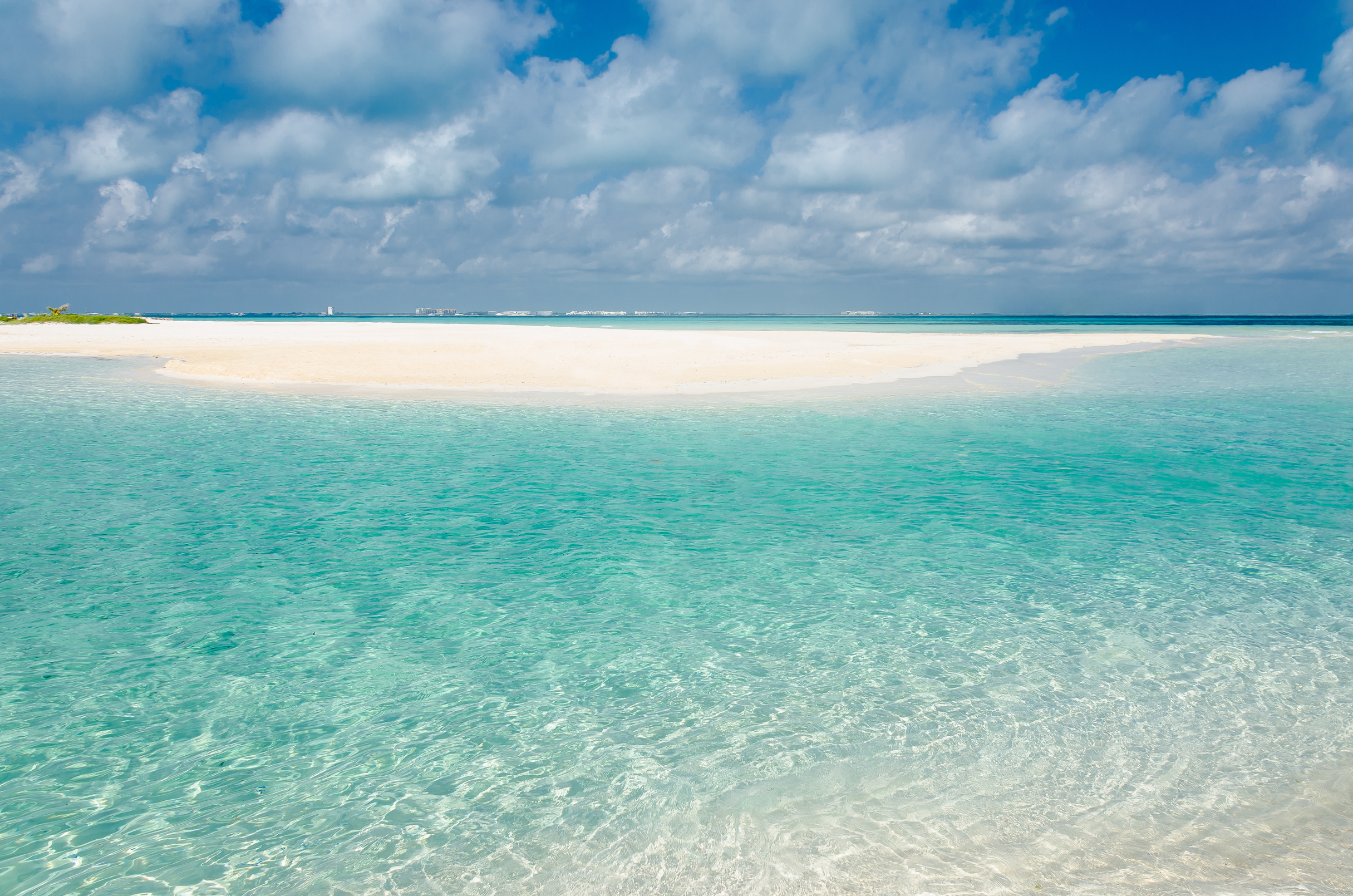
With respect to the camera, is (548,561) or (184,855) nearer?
(184,855)

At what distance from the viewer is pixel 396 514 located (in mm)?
11859

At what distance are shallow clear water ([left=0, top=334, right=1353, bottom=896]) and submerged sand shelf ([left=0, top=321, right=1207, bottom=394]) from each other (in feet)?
Answer: 50.2

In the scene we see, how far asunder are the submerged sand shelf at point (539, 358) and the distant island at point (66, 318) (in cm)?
953

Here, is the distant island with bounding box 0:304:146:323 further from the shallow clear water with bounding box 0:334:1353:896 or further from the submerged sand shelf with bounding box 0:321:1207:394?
the shallow clear water with bounding box 0:334:1353:896

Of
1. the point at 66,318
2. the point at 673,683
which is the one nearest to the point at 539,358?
the point at 673,683

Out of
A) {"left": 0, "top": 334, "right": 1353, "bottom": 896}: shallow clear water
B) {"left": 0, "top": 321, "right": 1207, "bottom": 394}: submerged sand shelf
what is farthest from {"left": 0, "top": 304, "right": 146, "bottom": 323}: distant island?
{"left": 0, "top": 334, "right": 1353, "bottom": 896}: shallow clear water

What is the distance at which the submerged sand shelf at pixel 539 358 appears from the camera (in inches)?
1163

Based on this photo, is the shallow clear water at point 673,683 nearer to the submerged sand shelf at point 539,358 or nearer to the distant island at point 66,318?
the submerged sand shelf at point 539,358

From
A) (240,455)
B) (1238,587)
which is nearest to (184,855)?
(1238,587)

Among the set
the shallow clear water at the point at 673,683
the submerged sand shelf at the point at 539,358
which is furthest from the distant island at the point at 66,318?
the shallow clear water at the point at 673,683

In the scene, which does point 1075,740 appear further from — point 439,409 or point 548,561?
point 439,409

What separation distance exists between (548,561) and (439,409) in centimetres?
1424

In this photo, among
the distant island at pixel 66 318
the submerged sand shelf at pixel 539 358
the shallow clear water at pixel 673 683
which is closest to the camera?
the shallow clear water at pixel 673 683

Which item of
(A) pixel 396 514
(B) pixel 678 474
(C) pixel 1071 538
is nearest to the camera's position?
(C) pixel 1071 538
